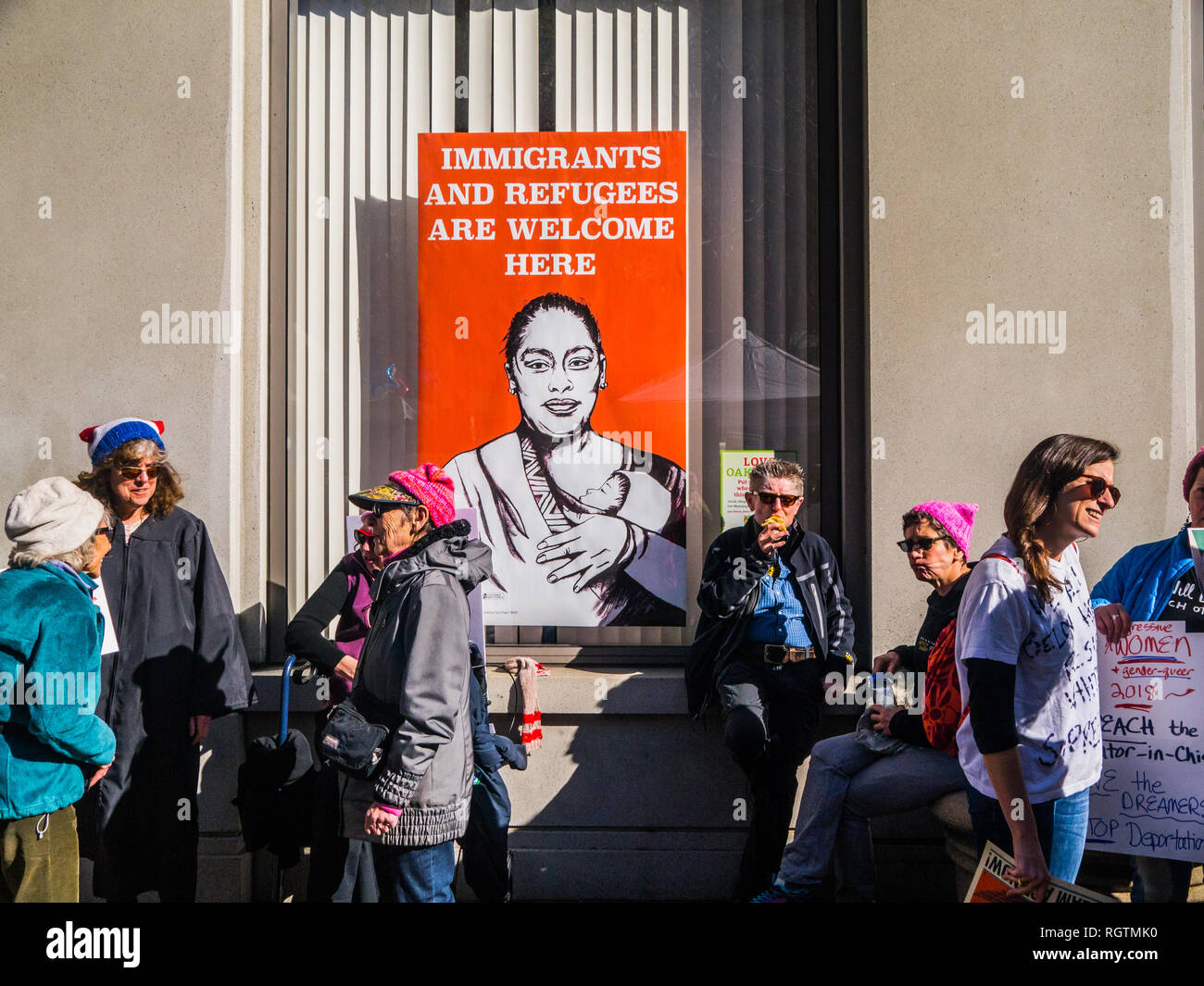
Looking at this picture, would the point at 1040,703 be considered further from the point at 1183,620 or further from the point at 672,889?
the point at 672,889

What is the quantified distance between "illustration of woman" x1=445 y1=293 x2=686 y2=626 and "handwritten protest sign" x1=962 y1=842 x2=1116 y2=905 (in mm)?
2513

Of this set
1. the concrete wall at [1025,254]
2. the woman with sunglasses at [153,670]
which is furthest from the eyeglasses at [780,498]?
the woman with sunglasses at [153,670]

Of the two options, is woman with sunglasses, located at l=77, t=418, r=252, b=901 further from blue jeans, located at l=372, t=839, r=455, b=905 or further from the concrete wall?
the concrete wall

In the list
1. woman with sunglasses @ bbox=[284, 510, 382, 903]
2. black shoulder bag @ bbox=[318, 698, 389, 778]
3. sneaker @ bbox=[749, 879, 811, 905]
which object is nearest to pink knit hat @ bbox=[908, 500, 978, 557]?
sneaker @ bbox=[749, 879, 811, 905]

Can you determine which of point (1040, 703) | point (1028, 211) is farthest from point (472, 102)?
point (1040, 703)

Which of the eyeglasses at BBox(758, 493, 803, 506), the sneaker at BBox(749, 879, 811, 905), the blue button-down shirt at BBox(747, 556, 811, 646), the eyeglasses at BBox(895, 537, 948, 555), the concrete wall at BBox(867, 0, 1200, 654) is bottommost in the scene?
the sneaker at BBox(749, 879, 811, 905)

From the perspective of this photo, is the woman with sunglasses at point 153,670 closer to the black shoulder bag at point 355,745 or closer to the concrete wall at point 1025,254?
the black shoulder bag at point 355,745

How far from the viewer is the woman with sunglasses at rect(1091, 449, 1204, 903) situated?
12.2 ft

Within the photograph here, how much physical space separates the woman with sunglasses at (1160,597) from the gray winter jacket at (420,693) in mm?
2478

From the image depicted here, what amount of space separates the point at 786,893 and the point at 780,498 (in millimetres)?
1699

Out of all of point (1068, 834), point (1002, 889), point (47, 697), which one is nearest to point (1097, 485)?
point (1068, 834)

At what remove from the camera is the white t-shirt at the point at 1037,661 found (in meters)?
2.93

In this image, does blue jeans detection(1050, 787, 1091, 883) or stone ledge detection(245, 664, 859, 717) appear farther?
stone ledge detection(245, 664, 859, 717)

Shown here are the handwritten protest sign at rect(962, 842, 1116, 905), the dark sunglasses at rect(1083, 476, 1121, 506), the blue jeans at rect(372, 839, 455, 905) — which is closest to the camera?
the handwritten protest sign at rect(962, 842, 1116, 905)
